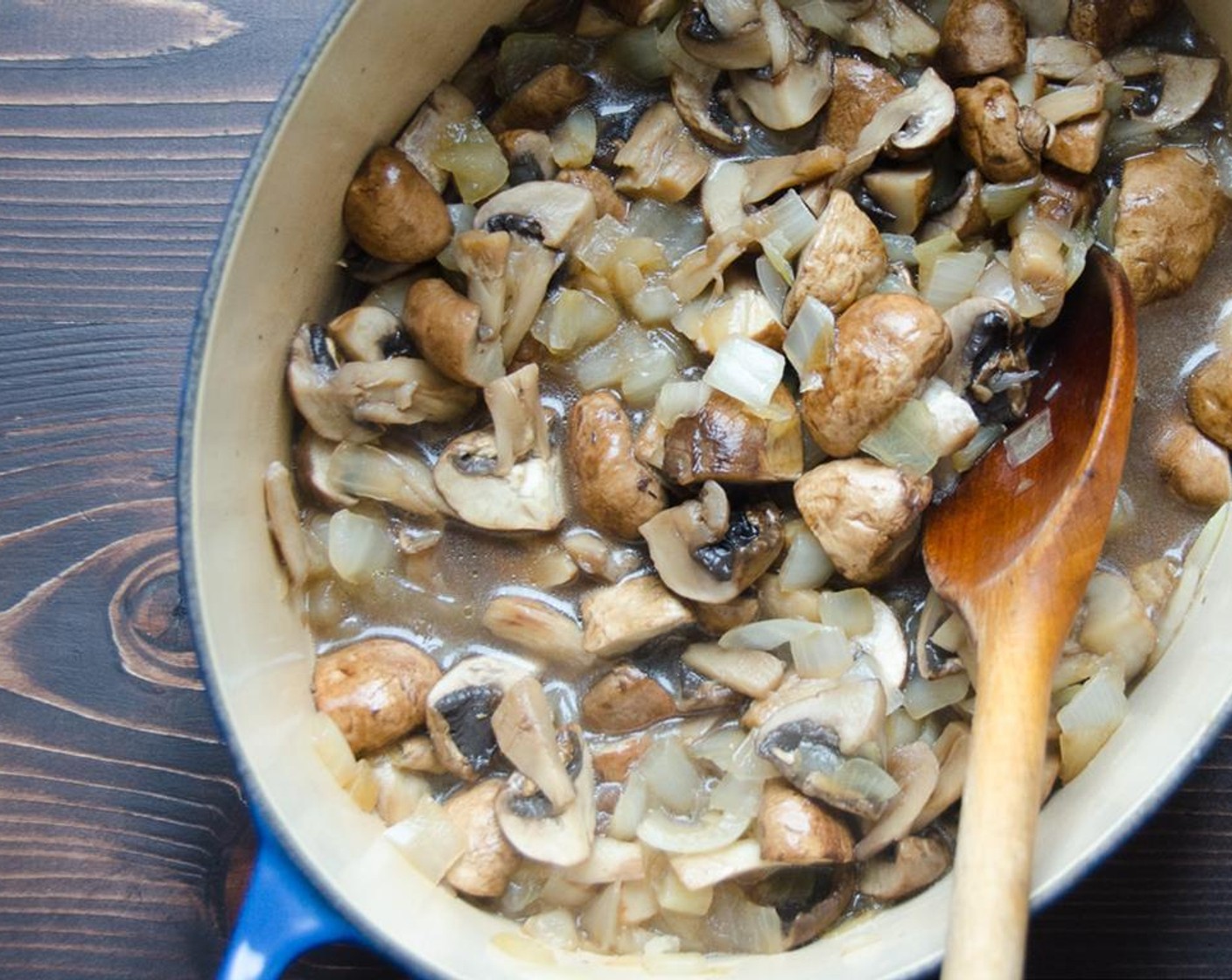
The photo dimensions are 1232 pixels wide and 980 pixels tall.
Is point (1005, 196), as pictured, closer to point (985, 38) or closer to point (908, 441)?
point (985, 38)

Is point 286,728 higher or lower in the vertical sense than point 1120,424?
lower

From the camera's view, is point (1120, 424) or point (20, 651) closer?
point (1120, 424)

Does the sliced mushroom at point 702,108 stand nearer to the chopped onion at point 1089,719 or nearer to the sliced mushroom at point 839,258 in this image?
the sliced mushroom at point 839,258

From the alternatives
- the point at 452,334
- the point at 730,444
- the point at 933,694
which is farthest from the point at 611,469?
the point at 933,694

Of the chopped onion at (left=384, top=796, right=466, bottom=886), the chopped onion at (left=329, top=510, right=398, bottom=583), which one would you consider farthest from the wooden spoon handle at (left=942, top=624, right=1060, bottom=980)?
the chopped onion at (left=329, top=510, right=398, bottom=583)

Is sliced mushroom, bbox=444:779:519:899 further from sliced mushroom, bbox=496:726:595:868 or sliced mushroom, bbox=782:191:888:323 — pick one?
sliced mushroom, bbox=782:191:888:323

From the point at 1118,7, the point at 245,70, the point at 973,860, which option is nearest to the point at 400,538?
the point at 245,70

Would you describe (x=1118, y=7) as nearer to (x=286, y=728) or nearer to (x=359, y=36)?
(x=359, y=36)
